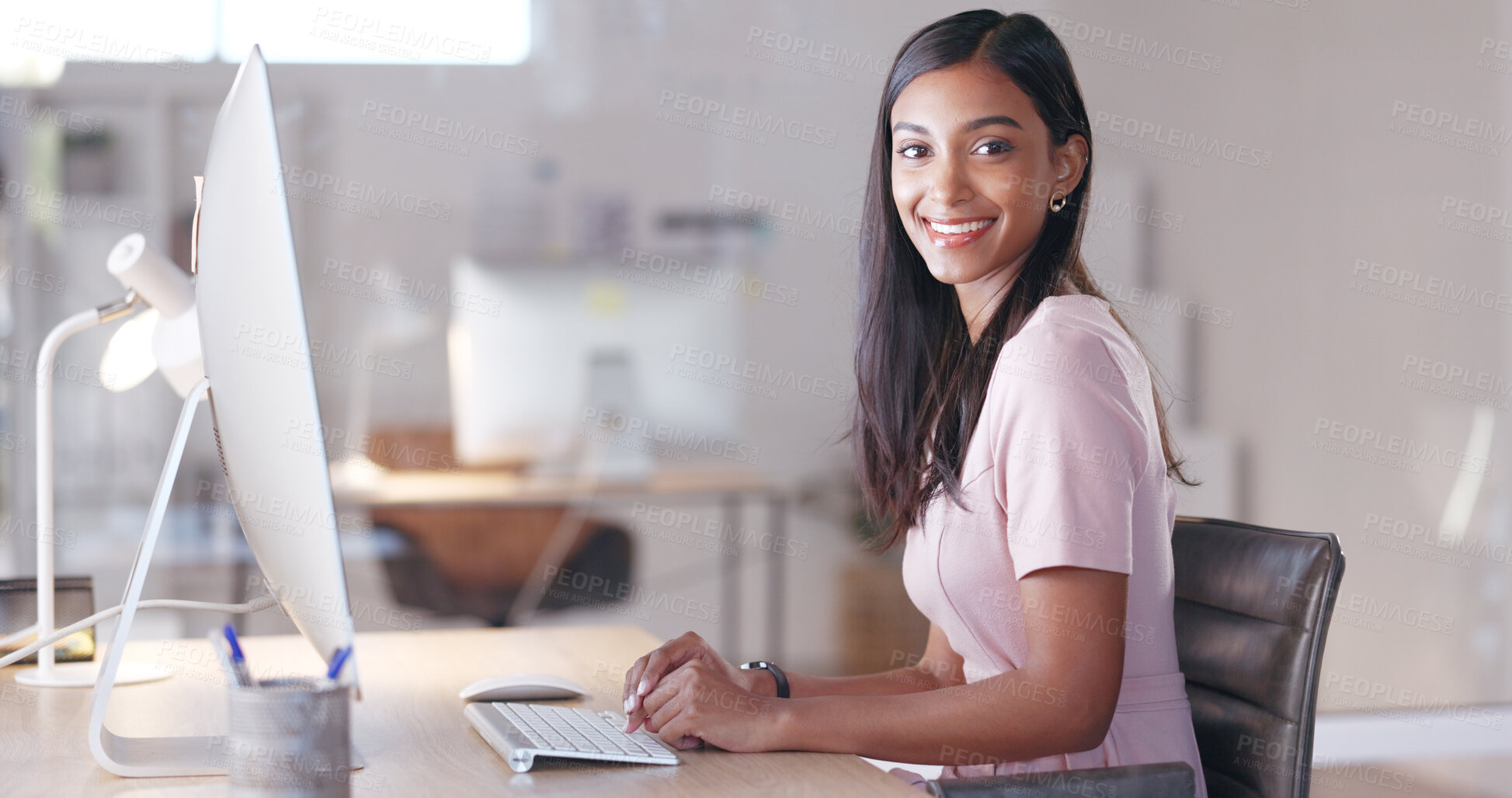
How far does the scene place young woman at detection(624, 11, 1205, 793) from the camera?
1135mm

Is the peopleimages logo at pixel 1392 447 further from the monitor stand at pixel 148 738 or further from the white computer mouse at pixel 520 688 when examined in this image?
the monitor stand at pixel 148 738

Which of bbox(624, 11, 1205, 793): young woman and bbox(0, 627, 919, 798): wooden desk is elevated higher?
bbox(624, 11, 1205, 793): young woman

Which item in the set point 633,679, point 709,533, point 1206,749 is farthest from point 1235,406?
point 633,679

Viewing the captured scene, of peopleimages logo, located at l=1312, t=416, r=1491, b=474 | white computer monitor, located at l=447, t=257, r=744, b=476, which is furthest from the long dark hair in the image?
peopleimages logo, located at l=1312, t=416, r=1491, b=474

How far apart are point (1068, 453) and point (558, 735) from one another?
1.71ft

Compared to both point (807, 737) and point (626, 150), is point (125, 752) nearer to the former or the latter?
point (807, 737)

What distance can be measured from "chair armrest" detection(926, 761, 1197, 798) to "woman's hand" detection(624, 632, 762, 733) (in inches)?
10.9

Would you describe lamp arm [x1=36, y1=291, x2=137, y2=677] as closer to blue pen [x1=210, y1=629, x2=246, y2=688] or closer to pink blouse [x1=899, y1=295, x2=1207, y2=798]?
blue pen [x1=210, y1=629, x2=246, y2=688]

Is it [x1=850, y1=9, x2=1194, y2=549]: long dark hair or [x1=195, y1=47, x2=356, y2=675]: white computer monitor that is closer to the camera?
[x1=195, y1=47, x2=356, y2=675]: white computer monitor

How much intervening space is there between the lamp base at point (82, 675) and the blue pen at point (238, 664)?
62cm

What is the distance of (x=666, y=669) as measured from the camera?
4.10 feet

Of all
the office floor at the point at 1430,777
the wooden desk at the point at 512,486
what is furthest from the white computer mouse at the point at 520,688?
the office floor at the point at 1430,777

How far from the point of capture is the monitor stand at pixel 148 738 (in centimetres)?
98

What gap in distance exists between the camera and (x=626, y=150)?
4.64 metres
